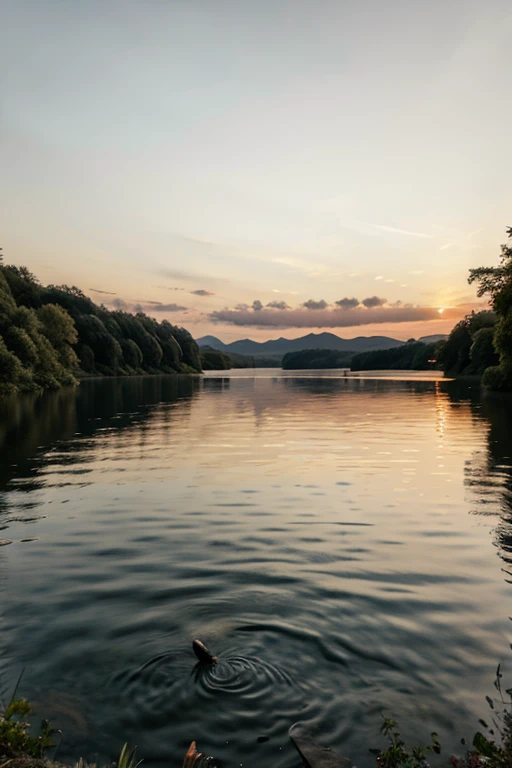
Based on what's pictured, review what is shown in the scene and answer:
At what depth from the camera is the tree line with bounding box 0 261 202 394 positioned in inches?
2702

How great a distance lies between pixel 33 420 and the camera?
37.9m

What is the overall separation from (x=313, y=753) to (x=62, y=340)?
96.1 metres

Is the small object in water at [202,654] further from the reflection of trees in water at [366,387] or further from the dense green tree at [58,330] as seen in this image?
the dense green tree at [58,330]

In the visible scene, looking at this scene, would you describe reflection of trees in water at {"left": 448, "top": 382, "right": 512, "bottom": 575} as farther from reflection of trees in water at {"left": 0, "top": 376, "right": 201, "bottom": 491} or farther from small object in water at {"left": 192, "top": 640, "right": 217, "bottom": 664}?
reflection of trees in water at {"left": 0, "top": 376, "right": 201, "bottom": 491}

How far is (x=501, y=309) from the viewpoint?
60.1 meters

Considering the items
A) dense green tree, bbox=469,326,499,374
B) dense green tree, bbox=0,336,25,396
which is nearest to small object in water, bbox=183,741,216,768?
dense green tree, bbox=0,336,25,396

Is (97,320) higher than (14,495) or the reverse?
higher

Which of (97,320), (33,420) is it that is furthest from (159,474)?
(97,320)

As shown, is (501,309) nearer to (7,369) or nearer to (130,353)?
(7,369)

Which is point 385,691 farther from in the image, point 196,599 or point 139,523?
point 139,523

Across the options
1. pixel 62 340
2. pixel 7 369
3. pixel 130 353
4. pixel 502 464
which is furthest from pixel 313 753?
pixel 130 353

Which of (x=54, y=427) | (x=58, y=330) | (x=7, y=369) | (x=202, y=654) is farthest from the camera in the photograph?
(x=58, y=330)

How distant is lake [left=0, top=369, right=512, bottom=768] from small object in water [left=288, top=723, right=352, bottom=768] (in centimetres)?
13

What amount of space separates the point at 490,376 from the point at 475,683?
70138mm
